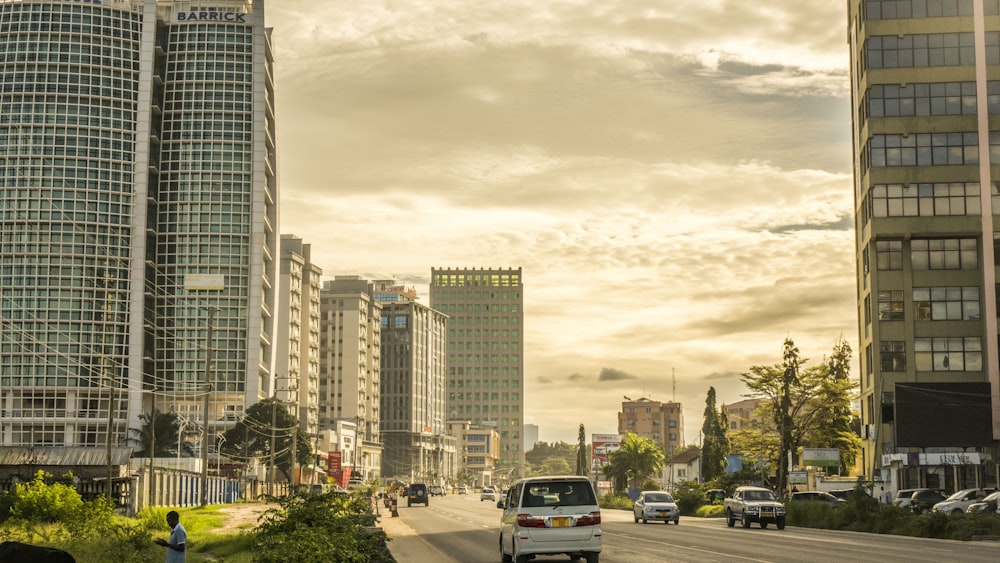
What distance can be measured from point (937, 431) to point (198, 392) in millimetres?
127578

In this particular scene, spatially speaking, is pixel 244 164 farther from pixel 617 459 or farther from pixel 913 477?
pixel 913 477

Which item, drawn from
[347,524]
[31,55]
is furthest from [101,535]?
[31,55]

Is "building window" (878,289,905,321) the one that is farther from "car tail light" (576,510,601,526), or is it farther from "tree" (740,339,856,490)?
"car tail light" (576,510,601,526)

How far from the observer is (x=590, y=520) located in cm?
2680

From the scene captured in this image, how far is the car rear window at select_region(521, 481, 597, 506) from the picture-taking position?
27.0 meters

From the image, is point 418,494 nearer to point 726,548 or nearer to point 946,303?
point 946,303

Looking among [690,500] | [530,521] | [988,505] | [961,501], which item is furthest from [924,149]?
[530,521]

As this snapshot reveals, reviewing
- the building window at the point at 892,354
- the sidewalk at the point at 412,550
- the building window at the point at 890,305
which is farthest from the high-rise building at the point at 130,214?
the sidewalk at the point at 412,550

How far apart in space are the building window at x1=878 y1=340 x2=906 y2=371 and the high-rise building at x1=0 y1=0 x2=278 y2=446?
11586 centimetres

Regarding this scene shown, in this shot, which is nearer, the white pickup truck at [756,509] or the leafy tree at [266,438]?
the white pickup truck at [756,509]

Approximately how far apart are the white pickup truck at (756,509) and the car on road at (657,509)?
4.73m

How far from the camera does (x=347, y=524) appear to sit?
23.4m

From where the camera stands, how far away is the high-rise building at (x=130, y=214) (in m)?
177

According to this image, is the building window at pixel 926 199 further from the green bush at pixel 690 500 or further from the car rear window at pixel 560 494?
the car rear window at pixel 560 494
